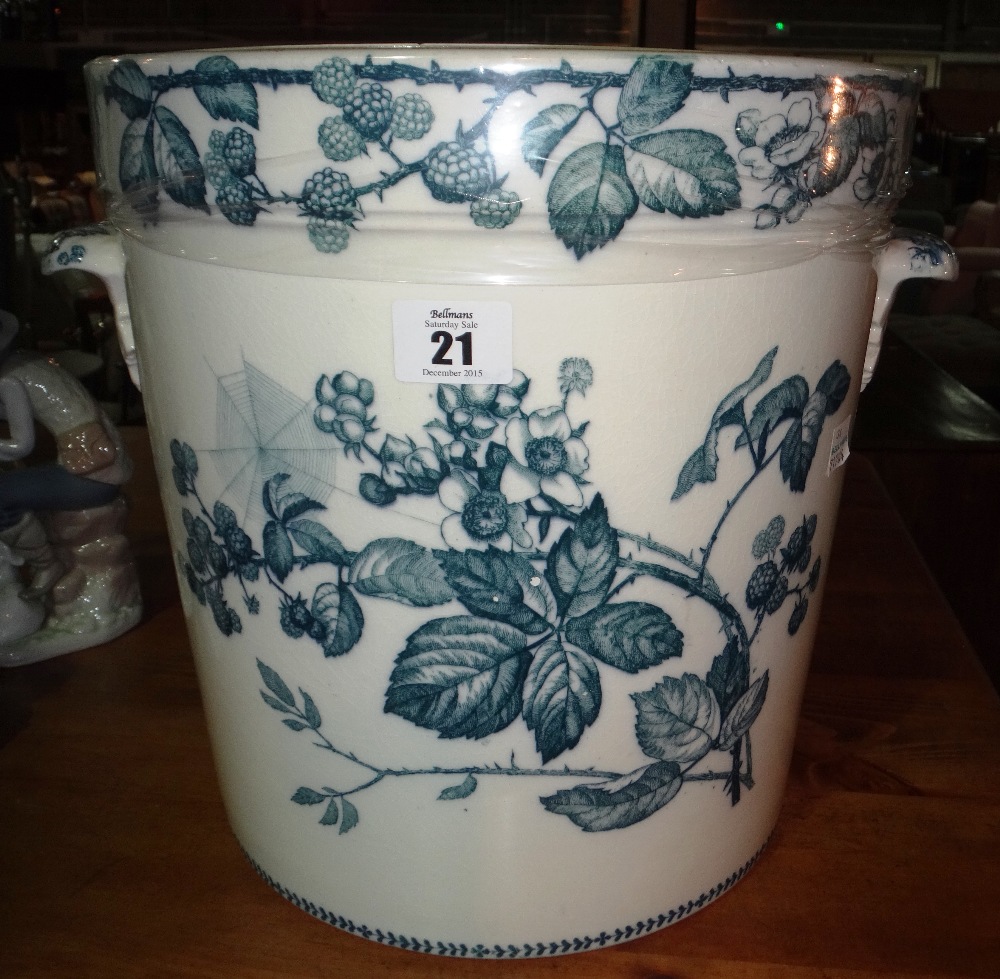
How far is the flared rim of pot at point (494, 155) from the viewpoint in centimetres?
31

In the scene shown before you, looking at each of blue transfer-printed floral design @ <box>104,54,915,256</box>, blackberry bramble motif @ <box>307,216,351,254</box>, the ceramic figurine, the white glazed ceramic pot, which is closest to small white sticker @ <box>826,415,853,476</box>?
the white glazed ceramic pot

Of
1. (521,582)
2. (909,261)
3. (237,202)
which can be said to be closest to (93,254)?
(237,202)

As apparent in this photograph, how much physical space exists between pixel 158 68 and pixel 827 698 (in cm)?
51

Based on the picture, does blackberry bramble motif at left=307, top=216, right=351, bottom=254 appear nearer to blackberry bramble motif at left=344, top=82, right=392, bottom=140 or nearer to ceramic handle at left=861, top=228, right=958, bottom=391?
blackberry bramble motif at left=344, top=82, right=392, bottom=140

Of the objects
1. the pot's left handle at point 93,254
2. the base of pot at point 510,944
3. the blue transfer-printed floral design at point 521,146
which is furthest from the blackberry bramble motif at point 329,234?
the base of pot at point 510,944

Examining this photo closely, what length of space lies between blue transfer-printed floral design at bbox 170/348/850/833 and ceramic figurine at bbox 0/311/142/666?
11.3 inches

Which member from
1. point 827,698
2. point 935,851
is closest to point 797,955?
point 935,851

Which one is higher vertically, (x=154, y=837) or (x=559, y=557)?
(x=559, y=557)

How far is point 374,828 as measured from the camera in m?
0.43

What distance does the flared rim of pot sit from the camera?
0.31 meters

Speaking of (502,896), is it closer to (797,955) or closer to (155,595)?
(797,955)

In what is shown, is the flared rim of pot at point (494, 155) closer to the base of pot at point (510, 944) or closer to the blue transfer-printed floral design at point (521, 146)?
the blue transfer-printed floral design at point (521, 146)

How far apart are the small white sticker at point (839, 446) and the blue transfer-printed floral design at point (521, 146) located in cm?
11

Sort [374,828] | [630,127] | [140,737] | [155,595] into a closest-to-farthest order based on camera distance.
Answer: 1. [630,127]
2. [374,828]
3. [140,737]
4. [155,595]
